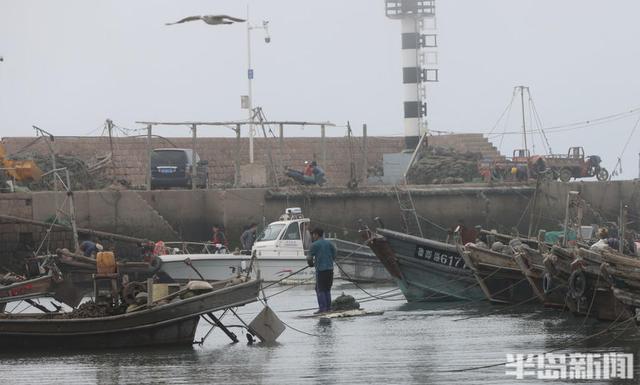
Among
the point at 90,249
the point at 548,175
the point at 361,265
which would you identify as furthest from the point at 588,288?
the point at 548,175

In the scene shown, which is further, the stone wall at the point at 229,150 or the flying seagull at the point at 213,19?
the stone wall at the point at 229,150

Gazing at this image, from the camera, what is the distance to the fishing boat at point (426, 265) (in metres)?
26.0

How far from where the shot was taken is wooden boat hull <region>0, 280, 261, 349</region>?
18625 mm

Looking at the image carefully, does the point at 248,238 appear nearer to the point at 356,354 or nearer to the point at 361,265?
the point at 361,265

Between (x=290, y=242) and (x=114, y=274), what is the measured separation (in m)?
14.3

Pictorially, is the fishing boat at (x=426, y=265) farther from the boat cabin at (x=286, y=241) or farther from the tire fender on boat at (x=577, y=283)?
the boat cabin at (x=286, y=241)

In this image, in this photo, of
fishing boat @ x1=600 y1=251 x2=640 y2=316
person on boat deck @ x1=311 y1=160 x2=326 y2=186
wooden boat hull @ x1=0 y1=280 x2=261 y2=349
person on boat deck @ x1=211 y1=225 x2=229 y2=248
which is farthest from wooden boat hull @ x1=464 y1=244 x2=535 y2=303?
person on boat deck @ x1=311 y1=160 x2=326 y2=186

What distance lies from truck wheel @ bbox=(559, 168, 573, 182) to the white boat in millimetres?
14886

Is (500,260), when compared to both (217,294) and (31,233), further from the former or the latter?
(31,233)

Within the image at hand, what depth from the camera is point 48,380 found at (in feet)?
53.9

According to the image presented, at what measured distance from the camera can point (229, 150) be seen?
50094mm

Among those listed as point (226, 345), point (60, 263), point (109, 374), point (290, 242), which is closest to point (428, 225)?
point (290, 242)

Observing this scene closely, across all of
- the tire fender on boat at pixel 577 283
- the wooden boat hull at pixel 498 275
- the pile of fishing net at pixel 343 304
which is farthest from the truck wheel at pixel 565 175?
the tire fender on boat at pixel 577 283

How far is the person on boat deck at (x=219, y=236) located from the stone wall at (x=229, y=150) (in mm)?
4428
